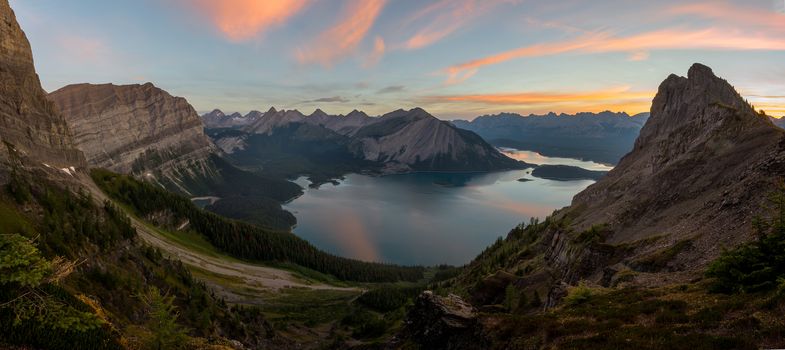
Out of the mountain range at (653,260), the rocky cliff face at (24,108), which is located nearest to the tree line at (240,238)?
the rocky cliff face at (24,108)

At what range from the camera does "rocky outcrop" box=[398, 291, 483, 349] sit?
106 ft

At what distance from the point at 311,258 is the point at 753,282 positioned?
16616 cm

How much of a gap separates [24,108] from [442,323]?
11331cm

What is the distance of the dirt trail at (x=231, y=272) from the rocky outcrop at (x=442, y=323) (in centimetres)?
7769

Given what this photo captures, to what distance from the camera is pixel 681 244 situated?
37.3 meters

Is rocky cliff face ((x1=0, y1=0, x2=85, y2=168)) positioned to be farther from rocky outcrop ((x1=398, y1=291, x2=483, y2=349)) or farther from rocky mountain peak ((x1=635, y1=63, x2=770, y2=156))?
rocky mountain peak ((x1=635, y1=63, x2=770, y2=156))

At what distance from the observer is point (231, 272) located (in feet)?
411

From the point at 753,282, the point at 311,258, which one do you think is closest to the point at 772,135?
the point at 753,282

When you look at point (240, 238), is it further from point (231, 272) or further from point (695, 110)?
point (695, 110)

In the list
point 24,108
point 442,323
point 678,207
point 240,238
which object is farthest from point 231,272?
point 678,207

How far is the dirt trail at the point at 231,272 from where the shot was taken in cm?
10860

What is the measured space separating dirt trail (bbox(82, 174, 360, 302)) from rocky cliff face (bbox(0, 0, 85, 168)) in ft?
45.2

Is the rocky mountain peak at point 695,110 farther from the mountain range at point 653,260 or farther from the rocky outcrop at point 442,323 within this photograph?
the rocky outcrop at point 442,323

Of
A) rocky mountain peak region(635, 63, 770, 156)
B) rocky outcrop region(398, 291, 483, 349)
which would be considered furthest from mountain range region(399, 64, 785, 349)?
rocky mountain peak region(635, 63, 770, 156)
